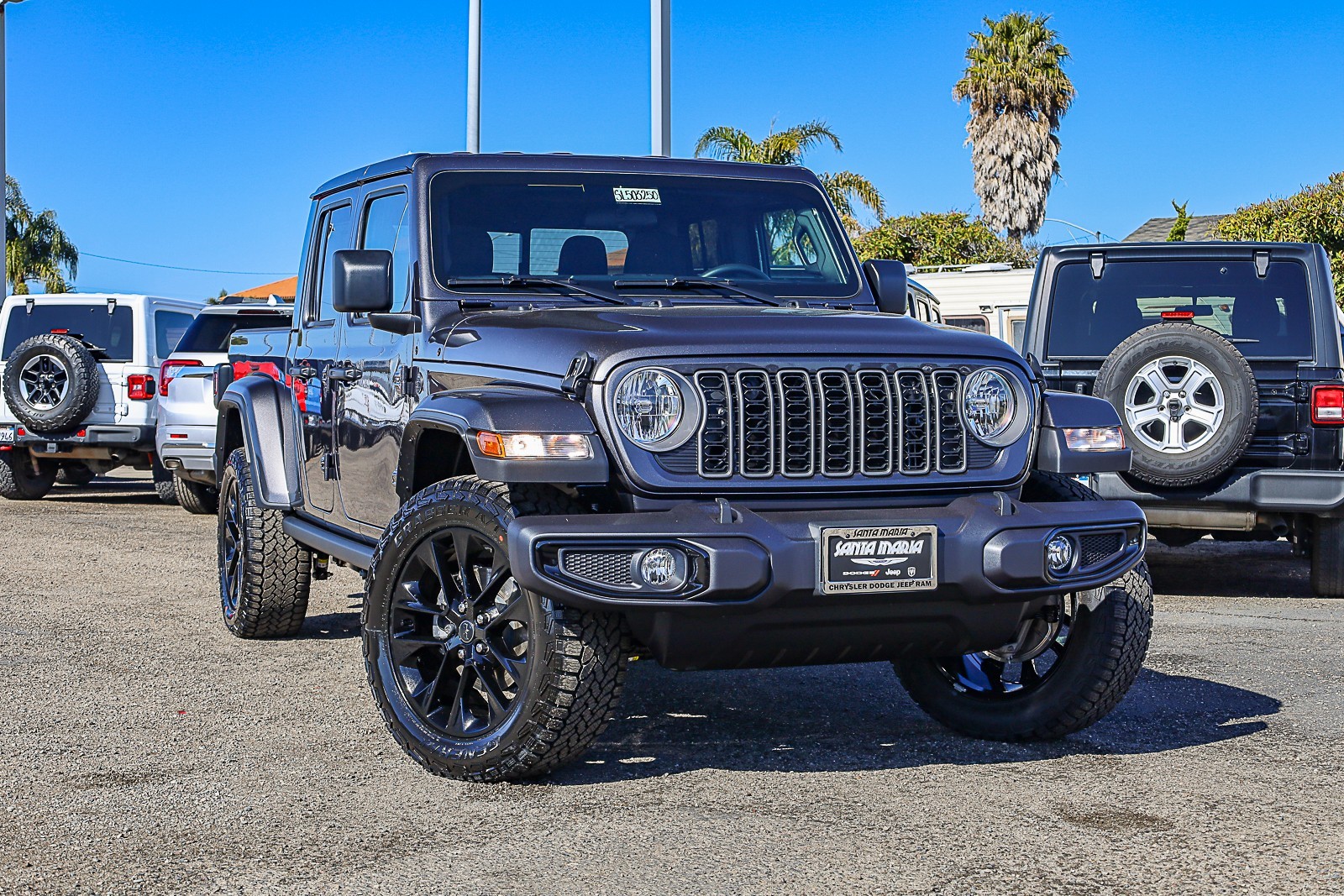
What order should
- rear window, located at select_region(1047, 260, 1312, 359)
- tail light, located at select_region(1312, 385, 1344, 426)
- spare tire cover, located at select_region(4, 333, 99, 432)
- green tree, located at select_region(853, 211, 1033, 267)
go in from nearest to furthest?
tail light, located at select_region(1312, 385, 1344, 426), rear window, located at select_region(1047, 260, 1312, 359), spare tire cover, located at select_region(4, 333, 99, 432), green tree, located at select_region(853, 211, 1033, 267)

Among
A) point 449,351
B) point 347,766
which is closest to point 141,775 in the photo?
point 347,766

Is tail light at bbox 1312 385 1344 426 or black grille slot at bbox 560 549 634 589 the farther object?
tail light at bbox 1312 385 1344 426

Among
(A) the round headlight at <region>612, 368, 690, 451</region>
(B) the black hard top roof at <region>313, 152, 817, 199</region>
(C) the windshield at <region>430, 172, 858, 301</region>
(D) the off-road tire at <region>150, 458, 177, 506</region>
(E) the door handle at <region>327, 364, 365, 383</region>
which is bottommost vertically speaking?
(D) the off-road tire at <region>150, 458, 177, 506</region>

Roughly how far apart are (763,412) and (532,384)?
0.69 m

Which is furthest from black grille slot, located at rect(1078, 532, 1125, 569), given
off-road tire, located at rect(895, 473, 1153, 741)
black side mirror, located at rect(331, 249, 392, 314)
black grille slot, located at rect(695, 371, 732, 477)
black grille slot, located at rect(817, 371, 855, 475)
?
black side mirror, located at rect(331, 249, 392, 314)

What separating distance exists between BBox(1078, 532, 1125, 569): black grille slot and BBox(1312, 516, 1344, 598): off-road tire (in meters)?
4.65

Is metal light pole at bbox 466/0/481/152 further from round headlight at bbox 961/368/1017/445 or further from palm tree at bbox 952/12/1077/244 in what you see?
palm tree at bbox 952/12/1077/244

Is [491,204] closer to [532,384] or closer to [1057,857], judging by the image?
[532,384]

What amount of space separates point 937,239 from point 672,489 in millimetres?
33345

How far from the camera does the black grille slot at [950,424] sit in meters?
4.85

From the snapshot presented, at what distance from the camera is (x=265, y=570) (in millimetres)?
7242

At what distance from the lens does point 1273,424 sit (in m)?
8.53

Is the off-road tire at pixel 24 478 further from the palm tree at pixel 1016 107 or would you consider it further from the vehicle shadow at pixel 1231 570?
the palm tree at pixel 1016 107

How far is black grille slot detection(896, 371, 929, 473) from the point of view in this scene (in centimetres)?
480
